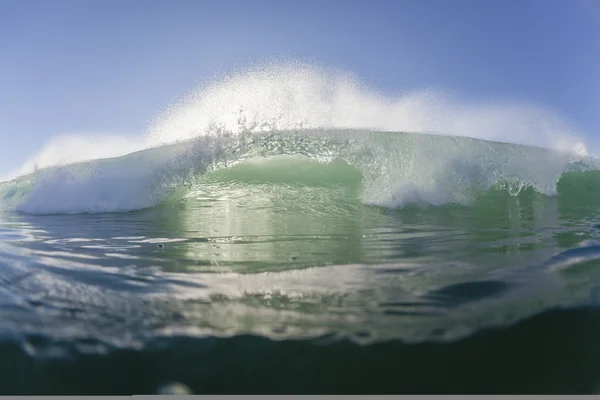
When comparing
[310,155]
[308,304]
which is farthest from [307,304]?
[310,155]

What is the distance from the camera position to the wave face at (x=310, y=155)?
714 cm

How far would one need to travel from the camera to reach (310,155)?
8258mm

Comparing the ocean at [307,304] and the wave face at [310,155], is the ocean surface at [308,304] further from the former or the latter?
the wave face at [310,155]

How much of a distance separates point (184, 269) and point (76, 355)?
1119mm

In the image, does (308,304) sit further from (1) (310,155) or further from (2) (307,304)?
(1) (310,155)

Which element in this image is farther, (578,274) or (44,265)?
(44,265)

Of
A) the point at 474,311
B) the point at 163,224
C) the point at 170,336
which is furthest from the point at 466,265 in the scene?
the point at 163,224

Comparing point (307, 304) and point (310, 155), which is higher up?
point (310, 155)

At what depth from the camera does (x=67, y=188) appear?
817cm

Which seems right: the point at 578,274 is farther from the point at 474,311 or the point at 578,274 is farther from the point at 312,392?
the point at 312,392

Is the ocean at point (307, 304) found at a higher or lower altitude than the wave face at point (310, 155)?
lower

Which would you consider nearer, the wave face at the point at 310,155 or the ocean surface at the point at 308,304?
the ocean surface at the point at 308,304

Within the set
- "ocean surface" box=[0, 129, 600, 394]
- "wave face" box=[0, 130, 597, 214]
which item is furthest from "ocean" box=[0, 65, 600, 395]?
"wave face" box=[0, 130, 597, 214]

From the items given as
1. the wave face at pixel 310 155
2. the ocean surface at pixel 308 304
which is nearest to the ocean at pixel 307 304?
the ocean surface at pixel 308 304
